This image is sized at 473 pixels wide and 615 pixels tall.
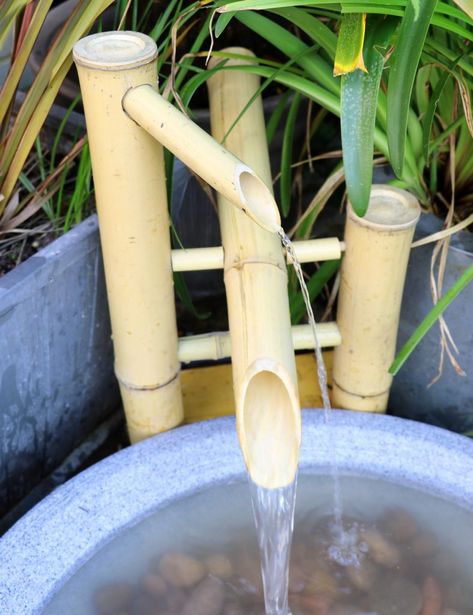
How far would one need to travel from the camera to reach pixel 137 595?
99 cm

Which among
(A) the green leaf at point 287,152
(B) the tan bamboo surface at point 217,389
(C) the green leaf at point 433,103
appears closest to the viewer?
(C) the green leaf at point 433,103

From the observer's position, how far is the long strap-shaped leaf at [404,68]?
74 centimetres

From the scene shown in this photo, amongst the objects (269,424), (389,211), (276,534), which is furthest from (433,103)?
(276,534)

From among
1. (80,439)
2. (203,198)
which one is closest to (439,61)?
(203,198)

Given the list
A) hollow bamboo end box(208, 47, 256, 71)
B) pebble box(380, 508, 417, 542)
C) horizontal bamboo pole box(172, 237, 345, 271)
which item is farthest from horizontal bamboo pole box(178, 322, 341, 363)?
hollow bamboo end box(208, 47, 256, 71)

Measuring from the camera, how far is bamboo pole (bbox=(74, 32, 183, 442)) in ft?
2.83

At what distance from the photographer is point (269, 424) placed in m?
0.82

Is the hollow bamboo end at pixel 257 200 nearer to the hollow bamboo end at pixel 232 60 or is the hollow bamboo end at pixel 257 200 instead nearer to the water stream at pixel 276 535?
the water stream at pixel 276 535

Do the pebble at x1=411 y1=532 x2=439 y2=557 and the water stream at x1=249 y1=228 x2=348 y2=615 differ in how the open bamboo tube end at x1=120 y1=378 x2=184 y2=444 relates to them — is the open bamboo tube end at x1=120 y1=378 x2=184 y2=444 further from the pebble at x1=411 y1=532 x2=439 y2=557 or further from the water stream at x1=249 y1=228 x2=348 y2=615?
the pebble at x1=411 y1=532 x2=439 y2=557

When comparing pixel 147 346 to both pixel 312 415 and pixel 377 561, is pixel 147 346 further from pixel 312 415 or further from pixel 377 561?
pixel 377 561

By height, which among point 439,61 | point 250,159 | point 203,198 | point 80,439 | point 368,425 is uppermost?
point 439,61

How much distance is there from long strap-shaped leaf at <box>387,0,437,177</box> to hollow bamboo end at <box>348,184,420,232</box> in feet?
0.51

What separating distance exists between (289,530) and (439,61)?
0.53 metres

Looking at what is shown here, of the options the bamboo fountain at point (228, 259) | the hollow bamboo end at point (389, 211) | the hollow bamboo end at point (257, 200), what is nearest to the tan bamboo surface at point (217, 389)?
the bamboo fountain at point (228, 259)
